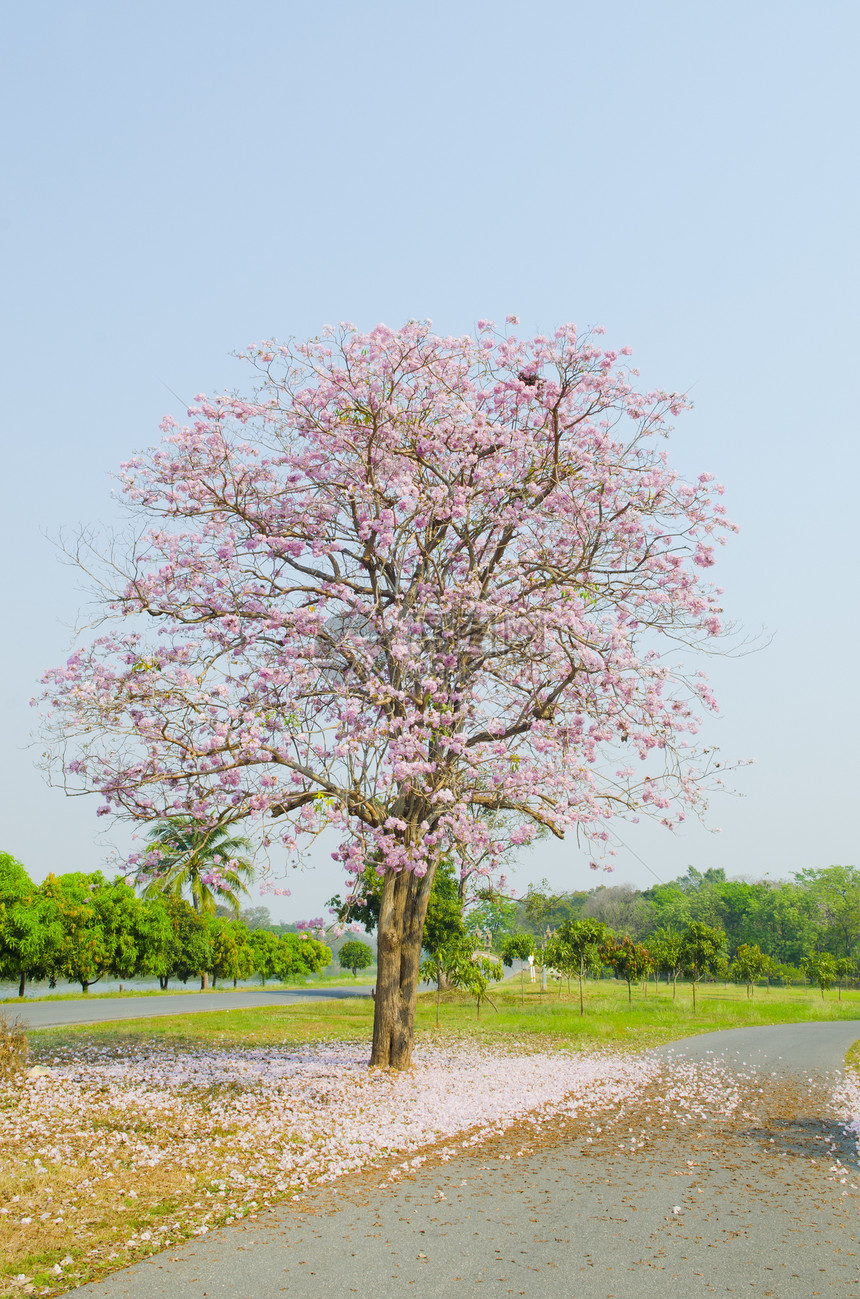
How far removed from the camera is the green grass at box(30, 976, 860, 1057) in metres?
20.9

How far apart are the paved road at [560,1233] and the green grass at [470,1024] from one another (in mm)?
11002

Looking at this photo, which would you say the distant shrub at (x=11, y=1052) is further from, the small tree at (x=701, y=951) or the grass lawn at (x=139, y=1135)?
the small tree at (x=701, y=951)

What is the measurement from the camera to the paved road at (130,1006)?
2440 centimetres

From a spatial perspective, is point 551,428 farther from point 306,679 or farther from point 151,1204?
point 151,1204

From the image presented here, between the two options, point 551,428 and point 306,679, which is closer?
point 306,679

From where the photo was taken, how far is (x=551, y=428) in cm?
1416

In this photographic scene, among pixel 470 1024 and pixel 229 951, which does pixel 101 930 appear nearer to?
pixel 229 951

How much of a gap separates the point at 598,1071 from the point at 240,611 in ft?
35.8

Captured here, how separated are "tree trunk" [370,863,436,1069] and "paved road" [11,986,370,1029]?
9.63 metres

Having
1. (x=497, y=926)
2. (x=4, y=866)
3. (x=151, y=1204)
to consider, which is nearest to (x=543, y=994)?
(x=497, y=926)

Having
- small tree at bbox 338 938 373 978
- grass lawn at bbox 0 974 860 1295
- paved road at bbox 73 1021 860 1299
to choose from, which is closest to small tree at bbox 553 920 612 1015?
grass lawn at bbox 0 974 860 1295

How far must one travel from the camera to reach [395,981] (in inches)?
567

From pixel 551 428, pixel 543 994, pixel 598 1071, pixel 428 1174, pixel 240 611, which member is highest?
pixel 551 428

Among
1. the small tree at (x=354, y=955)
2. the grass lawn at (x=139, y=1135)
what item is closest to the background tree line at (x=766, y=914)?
the small tree at (x=354, y=955)
